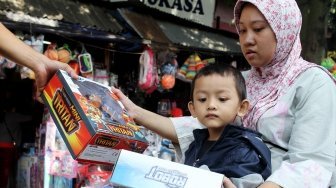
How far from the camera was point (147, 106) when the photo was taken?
20.6ft

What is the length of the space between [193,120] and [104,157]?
675 mm

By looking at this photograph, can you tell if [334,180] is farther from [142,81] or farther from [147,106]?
[147,106]

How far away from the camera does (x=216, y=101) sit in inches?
73.2

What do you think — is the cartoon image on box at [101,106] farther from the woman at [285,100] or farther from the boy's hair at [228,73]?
the boy's hair at [228,73]

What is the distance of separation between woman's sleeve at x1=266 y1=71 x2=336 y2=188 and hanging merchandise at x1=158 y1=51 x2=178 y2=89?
3.90 metres

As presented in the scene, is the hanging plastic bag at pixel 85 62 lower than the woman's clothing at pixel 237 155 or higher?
lower

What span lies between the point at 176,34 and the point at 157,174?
4998 mm

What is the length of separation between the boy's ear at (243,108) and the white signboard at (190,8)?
16.6 ft

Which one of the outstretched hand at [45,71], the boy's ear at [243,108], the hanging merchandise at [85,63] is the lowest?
the hanging merchandise at [85,63]

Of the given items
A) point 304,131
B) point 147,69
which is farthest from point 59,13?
point 304,131

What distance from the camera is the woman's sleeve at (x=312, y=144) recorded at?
1.69 meters

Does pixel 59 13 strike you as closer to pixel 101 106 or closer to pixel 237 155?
pixel 101 106

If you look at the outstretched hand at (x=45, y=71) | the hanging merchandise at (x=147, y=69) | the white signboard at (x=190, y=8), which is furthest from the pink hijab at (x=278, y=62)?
the white signboard at (x=190, y=8)

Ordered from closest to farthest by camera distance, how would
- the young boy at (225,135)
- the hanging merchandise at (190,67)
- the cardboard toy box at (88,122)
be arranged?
the cardboard toy box at (88,122) < the young boy at (225,135) < the hanging merchandise at (190,67)
